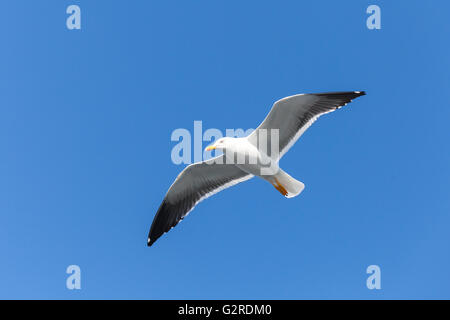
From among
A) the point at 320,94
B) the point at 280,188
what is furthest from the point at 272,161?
the point at 320,94

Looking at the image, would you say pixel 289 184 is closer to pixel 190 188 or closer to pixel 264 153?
pixel 264 153

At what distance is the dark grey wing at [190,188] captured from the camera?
746cm

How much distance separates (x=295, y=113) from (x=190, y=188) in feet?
6.21

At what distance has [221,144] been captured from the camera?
687 cm

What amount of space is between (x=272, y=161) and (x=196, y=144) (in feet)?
3.96

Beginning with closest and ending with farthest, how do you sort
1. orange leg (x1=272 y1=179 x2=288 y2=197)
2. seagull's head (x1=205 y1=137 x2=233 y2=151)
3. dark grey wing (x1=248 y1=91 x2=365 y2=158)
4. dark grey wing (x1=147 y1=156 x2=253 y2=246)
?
dark grey wing (x1=248 y1=91 x2=365 y2=158)
seagull's head (x1=205 y1=137 x2=233 y2=151)
orange leg (x1=272 y1=179 x2=288 y2=197)
dark grey wing (x1=147 y1=156 x2=253 y2=246)

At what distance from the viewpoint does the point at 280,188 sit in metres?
7.03

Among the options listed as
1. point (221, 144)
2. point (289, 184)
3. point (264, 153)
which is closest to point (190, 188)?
point (221, 144)

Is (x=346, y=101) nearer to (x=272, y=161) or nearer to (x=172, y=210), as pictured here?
(x=272, y=161)

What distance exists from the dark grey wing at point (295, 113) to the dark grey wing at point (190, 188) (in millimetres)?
753

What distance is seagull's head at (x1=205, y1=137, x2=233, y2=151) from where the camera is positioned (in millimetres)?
6828

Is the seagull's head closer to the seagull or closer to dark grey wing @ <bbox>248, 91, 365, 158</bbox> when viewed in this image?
the seagull

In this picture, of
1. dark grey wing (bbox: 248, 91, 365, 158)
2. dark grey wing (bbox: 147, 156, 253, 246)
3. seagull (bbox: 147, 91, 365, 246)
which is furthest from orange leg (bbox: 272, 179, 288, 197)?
dark grey wing (bbox: 147, 156, 253, 246)
